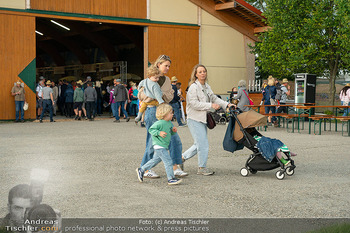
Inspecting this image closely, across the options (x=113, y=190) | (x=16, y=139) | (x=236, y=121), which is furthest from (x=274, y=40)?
(x=113, y=190)

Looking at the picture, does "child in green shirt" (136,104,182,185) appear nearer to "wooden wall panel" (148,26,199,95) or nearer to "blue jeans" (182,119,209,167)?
"blue jeans" (182,119,209,167)

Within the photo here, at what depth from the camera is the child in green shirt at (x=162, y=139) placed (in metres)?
7.34

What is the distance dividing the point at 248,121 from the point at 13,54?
619 inches

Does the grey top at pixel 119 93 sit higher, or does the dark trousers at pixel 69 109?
the grey top at pixel 119 93

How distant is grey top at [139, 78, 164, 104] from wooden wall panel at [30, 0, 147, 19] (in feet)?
50.8

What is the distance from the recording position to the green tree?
26281mm

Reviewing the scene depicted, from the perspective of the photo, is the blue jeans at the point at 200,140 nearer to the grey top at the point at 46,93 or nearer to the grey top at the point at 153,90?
the grey top at the point at 153,90

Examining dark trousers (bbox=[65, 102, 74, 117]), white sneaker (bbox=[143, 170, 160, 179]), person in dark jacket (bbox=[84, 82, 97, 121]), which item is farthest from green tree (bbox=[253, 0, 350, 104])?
white sneaker (bbox=[143, 170, 160, 179])

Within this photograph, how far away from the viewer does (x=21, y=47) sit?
71.6 feet

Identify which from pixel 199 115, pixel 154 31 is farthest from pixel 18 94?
pixel 199 115

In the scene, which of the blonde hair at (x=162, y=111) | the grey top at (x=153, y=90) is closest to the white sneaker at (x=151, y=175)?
the blonde hair at (x=162, y=111)

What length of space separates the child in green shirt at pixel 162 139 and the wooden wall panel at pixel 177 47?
17.7 meters

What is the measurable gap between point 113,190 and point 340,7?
20303mm

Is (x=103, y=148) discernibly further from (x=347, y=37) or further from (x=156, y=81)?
(x=347, y=37)
